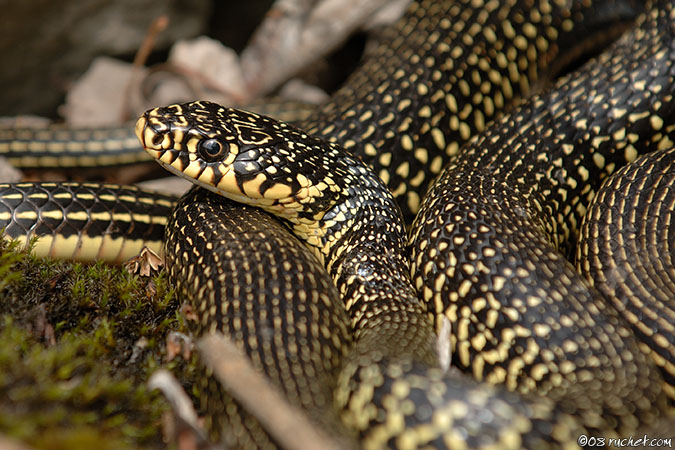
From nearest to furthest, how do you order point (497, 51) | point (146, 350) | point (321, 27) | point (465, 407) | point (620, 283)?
point (465, 407) → point (146, 350) → point (620, 283) → point (497, 51) → point (321, 27)

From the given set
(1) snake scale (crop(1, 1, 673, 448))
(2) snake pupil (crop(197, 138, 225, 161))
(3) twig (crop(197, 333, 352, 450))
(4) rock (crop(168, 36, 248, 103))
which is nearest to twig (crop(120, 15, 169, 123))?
(4) rock (crop(168, 36, 248, 103))

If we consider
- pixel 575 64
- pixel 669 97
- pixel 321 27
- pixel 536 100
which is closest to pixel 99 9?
pixel 321 27

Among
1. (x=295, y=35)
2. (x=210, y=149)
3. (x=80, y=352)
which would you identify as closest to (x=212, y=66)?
(x=295, y=35)

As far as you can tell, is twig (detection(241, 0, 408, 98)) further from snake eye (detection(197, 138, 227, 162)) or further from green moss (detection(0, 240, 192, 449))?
green moss (detection(0, 240, 192, 449))

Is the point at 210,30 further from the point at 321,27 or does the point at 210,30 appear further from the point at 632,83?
the point at 632,83

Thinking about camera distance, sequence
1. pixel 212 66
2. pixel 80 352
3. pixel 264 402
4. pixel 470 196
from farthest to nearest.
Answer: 1. pixel 212 66
2. pixel 470 196
3. pixel 80 352
4. pixel 264 402

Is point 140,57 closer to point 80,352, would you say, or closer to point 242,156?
point 242,156
